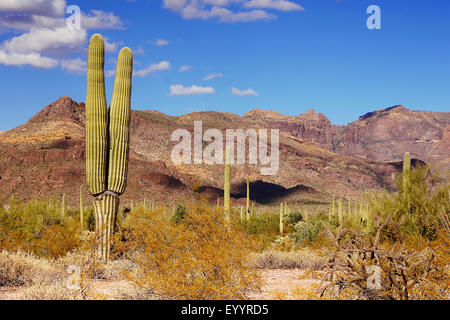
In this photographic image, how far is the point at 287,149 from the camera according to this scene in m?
110

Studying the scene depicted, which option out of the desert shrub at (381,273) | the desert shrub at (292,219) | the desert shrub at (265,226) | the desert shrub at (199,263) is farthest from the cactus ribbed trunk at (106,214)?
the desert shrub at (292,219)

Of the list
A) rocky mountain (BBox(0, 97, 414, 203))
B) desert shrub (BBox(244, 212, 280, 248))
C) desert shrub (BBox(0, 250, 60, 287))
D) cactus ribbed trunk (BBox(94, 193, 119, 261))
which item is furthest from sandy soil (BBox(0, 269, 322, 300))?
rocky mountain (BBox(0, 97, 414, 203))

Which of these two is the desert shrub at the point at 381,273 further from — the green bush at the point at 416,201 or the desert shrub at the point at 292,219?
the desert shrub at the point at 292,219

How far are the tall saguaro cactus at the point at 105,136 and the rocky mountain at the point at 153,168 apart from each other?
95.2ft

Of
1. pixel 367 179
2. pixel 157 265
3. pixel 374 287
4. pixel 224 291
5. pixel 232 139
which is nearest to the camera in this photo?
pixel 374 287

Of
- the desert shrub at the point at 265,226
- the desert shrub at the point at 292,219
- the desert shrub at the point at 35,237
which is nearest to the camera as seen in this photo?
the desert shrub at the point at 35,237

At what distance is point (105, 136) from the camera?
12.2 m

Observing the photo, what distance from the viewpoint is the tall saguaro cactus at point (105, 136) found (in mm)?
11938

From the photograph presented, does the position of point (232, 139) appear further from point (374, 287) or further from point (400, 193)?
point (374, 287)

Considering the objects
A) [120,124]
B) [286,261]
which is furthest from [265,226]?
[120,124]

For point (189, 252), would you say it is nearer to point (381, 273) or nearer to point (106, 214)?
point (381, 273)

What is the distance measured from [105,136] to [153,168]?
5830 centimetres
